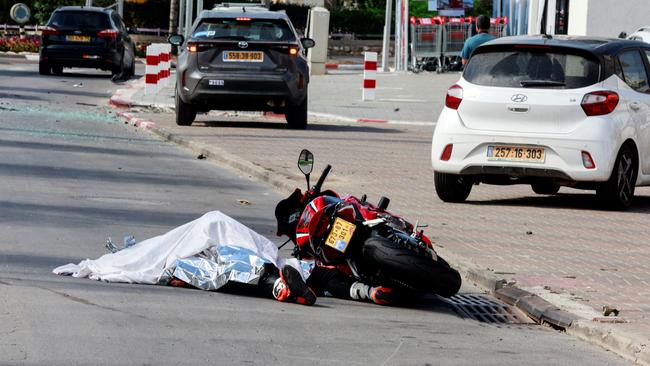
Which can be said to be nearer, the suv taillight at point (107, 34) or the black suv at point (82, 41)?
the black suv at point (82, 41)

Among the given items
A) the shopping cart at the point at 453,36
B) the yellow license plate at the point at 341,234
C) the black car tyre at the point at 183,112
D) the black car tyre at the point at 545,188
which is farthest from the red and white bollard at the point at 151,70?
Result: the yellow license plate at the point at 341,234

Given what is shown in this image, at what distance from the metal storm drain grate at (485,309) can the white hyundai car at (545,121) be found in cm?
473

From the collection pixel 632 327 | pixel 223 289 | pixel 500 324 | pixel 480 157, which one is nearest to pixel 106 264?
pixel 223 289

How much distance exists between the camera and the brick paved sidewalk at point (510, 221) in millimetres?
9234

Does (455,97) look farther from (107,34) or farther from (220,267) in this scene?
(107,34)

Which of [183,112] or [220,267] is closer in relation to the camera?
[220,267]

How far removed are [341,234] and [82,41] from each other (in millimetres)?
29858

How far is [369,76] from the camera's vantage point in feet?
104

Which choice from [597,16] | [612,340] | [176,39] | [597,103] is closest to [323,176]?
[612,340]

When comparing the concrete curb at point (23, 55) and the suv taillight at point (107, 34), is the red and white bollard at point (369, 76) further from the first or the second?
the concrete curb at point (23, 55)

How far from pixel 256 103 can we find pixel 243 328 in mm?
15249

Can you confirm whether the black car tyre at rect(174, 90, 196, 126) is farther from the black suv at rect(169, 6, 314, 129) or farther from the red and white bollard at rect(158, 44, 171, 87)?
the red and white bollard at rect(158, 44, 171, 87)

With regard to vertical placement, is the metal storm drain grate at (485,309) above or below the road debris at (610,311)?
below

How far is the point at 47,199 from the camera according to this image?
1320cm
